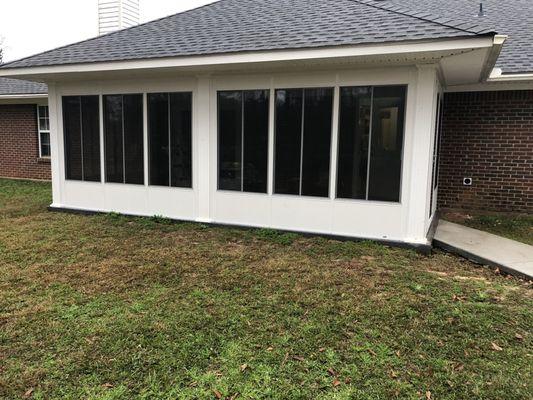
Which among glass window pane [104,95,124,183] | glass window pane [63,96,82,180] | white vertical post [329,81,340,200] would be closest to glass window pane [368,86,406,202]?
white vertical post [329,81,340,200]

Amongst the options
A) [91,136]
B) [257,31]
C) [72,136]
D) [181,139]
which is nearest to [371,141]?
[257,31]

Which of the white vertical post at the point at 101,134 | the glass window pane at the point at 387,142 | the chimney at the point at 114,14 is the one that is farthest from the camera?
the chimney at the point at 114,14

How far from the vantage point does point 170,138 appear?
7504mm

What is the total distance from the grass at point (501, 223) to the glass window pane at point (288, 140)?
11.2ft

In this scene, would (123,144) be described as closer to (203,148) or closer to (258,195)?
(203,148)

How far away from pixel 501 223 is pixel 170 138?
6.27 metres

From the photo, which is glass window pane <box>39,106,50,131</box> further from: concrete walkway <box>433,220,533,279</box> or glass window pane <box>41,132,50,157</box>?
concrete walkway <box>433,220,533,279</box>

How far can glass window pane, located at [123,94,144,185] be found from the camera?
767 centimetres

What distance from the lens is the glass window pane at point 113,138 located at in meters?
7.84

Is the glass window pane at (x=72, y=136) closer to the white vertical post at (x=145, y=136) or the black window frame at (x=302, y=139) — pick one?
the white vertical post at (x=145, y=136)

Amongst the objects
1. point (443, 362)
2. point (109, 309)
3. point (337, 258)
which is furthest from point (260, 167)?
point (443, 362)

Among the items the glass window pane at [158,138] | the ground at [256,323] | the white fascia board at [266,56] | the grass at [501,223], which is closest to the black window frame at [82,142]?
the white fascia board at [266,56]

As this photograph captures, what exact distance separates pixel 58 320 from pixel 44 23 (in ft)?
166

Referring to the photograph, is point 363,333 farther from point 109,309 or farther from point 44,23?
point 44,23
